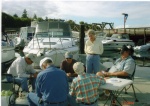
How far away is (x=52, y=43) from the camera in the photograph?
1109 cm

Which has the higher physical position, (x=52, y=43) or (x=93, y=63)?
(x=52, y=43)

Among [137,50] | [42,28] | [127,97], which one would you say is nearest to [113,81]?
[127,97]

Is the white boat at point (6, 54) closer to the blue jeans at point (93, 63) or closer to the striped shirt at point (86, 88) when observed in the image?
the blue jeans at point (93, 63)

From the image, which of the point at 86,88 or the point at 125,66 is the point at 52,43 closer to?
the point at 125,66

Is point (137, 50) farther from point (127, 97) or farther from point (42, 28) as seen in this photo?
point (127, 97)

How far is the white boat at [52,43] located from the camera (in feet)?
35.1

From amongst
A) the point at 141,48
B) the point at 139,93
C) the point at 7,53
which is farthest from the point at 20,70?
the point at 141,48

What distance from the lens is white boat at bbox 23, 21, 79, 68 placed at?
10703 millimetres

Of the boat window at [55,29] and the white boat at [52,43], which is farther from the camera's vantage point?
the boat window at [55,29]

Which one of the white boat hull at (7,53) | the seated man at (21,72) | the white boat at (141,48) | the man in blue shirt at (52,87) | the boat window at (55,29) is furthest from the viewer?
the white boat at (141,48)

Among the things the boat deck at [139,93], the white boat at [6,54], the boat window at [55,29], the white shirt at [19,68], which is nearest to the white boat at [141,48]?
the boat window at [55,29]

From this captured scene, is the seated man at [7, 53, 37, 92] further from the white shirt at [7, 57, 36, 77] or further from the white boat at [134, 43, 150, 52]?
the white boat at [134, 43, 150, 52]

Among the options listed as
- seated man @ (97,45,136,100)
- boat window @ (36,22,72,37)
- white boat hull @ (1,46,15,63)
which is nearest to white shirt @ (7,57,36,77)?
seated man @ (97,45,136,100)

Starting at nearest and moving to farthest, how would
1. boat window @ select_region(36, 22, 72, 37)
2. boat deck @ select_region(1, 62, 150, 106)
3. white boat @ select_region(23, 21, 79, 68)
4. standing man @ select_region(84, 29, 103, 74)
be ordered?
boat deck @ select_region(1, 62, 150, 106) → standing man @ select_region(84, 29, 103, 74) → white boat @ select_region(23, 21, 79, 68) → boat window @ select_region(36, 22, 72, 37)
